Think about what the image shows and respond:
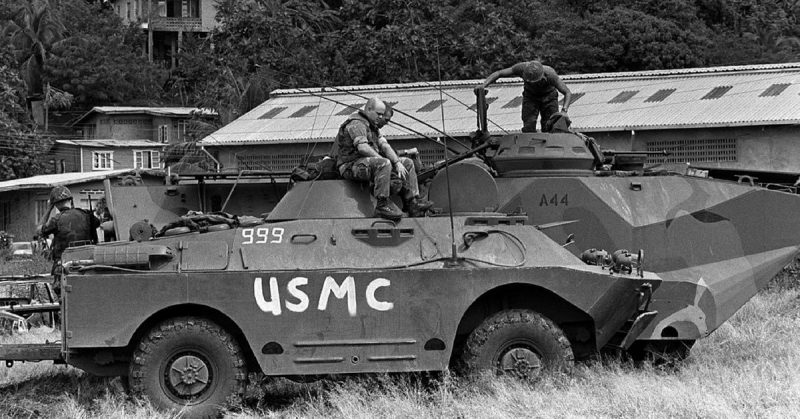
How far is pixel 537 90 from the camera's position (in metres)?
14.0

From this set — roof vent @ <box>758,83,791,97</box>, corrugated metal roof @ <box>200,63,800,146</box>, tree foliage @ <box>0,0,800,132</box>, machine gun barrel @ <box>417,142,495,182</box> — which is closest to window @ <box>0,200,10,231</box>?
tree foliage @ <box>0,0,800,132</box>

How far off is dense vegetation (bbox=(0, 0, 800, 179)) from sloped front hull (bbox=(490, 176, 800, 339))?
67.4ft

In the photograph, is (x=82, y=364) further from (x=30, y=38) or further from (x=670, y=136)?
(x=30, y=38)

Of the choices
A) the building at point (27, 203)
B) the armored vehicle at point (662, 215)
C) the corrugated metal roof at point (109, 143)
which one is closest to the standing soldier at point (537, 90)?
the armored vehicle at point (662, 215)

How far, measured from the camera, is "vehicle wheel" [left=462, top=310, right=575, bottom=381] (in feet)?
35.9

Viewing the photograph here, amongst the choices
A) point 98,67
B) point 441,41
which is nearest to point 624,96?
point 441,41

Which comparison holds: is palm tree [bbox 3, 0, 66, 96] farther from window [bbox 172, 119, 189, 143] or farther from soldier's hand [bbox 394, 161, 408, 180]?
soldier's hand [bbox 394, 161, 408, 180]

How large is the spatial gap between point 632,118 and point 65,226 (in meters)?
17.7

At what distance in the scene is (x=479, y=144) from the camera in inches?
525

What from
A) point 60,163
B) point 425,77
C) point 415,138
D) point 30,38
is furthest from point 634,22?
point 30,38

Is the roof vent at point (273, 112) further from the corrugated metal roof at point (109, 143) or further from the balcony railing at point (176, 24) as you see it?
the balcony railing at point (176, 24)

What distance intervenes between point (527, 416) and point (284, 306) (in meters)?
2.38

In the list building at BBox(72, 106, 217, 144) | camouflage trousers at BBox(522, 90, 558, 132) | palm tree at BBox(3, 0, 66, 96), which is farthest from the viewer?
palm tree at BBox(3, 0, 66, 96)

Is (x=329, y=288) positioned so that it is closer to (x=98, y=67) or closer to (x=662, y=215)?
(x=662, y=215)
